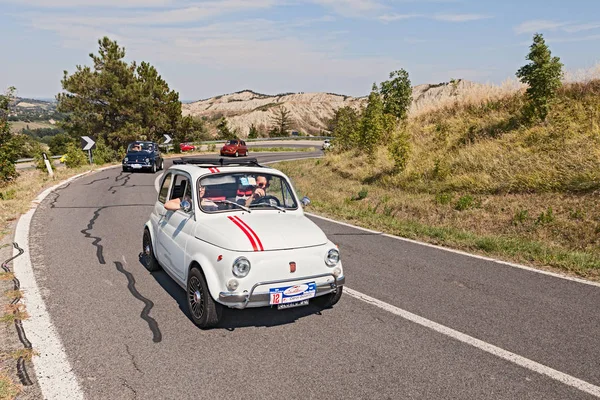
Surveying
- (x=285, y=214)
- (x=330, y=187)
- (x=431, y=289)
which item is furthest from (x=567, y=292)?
(x=330, y=187)

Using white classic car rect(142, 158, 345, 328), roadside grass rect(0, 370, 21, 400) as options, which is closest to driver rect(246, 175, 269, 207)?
white classic car rect(142, 158, 345, 328)

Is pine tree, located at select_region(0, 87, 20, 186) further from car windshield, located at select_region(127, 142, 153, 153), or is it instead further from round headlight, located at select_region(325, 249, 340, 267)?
round headlight, located at select_region(325, 249, 340, 267)

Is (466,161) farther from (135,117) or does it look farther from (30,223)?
(135,117)

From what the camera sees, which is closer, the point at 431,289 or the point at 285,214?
the point at 285,214

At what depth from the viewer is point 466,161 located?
14.1 metres

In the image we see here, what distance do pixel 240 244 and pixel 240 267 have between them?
0.26m

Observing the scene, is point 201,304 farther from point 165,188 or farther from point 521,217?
point 521,217

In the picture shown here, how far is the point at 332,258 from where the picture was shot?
490 cm

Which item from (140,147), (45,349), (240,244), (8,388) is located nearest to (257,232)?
(240,244)

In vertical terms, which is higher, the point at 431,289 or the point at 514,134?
the point at 514,134

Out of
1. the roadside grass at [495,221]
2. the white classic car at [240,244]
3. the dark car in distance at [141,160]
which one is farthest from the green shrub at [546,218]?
the dark car in distance at [141,160]

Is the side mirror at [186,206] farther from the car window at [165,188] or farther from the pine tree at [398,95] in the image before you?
the pine tree at [398,95]

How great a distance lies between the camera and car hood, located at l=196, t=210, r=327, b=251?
15.2 ft

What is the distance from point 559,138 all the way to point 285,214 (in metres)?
10.6
